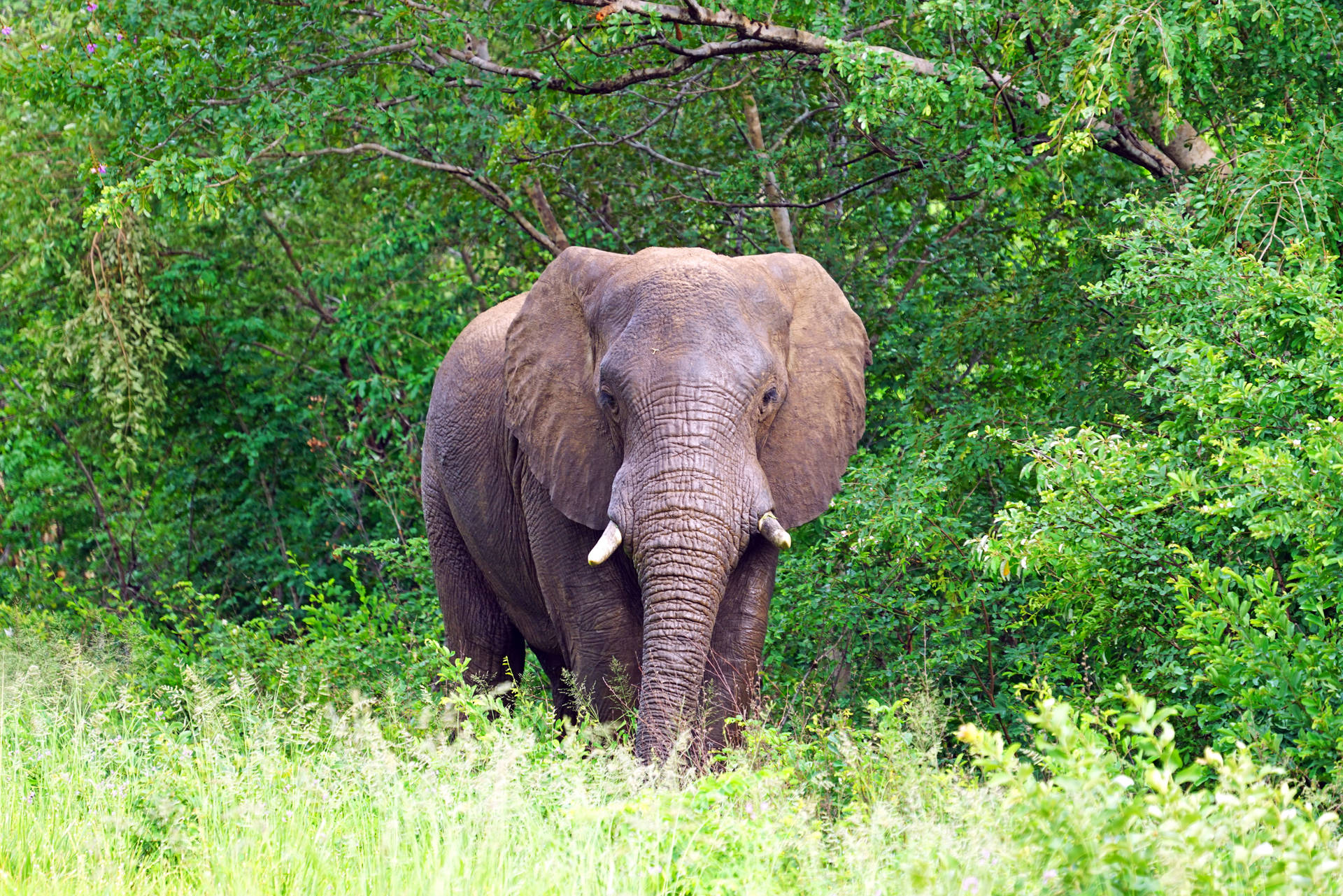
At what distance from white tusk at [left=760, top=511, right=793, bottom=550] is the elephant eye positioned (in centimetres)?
47

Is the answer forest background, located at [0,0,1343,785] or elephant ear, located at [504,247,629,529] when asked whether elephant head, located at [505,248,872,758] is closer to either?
elephant ear, located at [504,247,629,529]

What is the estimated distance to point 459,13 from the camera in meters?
9.95

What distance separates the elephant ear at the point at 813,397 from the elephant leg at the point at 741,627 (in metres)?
0.21

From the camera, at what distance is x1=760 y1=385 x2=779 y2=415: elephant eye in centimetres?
614

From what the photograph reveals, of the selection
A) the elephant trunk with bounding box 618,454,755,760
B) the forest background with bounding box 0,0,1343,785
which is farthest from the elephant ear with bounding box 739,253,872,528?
the forest background with bounding box 0,0,1343,785

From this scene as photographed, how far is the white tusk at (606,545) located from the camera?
5.76 meters

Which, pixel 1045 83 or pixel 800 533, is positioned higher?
pixel 1045 83

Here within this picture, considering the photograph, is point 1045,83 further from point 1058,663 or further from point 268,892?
point 268,892

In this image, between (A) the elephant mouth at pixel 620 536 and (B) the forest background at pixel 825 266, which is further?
(A) the elephant mouth at pixel 620 536

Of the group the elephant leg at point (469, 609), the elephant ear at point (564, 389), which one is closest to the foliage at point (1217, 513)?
the elephant ear at point (564, 389)

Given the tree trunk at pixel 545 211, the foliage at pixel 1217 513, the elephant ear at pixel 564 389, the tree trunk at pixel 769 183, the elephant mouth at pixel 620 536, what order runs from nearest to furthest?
the foliage at pixel 1217 513 → the elephant mouth at pixel 620 536 → the elephant ear at pixel 564 389 → the tree trunk at pixel 769 183 → the tree trunk at pixel 545 211

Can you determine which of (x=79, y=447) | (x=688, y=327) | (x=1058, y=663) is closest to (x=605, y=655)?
(x=688, y=327)

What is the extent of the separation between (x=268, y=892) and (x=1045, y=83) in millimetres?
5535

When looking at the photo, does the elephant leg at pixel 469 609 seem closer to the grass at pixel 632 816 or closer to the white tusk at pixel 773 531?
the grass at pixel 632 816
